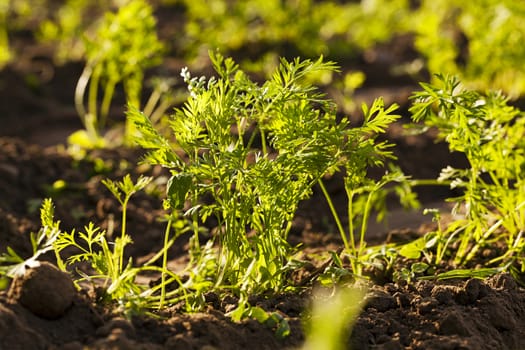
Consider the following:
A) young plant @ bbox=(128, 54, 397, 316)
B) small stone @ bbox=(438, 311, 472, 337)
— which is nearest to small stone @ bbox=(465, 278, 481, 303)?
small stone @ bbox=(438, 311, 472, 337)

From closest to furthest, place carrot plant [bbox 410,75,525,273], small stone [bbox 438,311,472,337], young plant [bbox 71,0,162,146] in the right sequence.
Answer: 1. small stone [bbox 438,311,472,337]
2. carrot plant [bbox 410,75,525,273]
3. young plant [bbox 71,0,162,146]

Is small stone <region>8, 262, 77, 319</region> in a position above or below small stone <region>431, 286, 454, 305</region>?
above

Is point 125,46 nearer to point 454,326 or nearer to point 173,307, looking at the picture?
point 173,307

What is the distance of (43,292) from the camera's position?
2.65m

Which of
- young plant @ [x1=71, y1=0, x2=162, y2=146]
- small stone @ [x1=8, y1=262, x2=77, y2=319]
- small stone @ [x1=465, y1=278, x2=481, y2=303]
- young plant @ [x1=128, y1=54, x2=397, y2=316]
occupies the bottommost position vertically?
small stone @ [x1=465, y1=278, x2=481, y2=303]

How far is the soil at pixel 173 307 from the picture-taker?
104 inches

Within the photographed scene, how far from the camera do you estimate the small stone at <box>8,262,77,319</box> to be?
2.65m

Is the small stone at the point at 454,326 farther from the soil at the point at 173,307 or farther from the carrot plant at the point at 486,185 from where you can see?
the carrot plant at the point at 486,185

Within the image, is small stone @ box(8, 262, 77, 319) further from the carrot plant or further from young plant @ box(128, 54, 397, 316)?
the carrot plant

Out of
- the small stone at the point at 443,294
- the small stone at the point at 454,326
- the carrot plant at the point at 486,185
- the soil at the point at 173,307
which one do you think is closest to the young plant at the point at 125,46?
the soil at the point at 173,307

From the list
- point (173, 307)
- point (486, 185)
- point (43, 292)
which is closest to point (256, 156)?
point (173, 307)

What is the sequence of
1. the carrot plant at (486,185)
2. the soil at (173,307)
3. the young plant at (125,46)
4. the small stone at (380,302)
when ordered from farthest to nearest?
the young plant at (125,46) → the carrot plant at (486,185) → the small stone at (380,302) → the soil at (173,307)

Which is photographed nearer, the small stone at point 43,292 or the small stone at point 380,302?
the small stone at point 43,292

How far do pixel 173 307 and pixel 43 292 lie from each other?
523 millimetres
